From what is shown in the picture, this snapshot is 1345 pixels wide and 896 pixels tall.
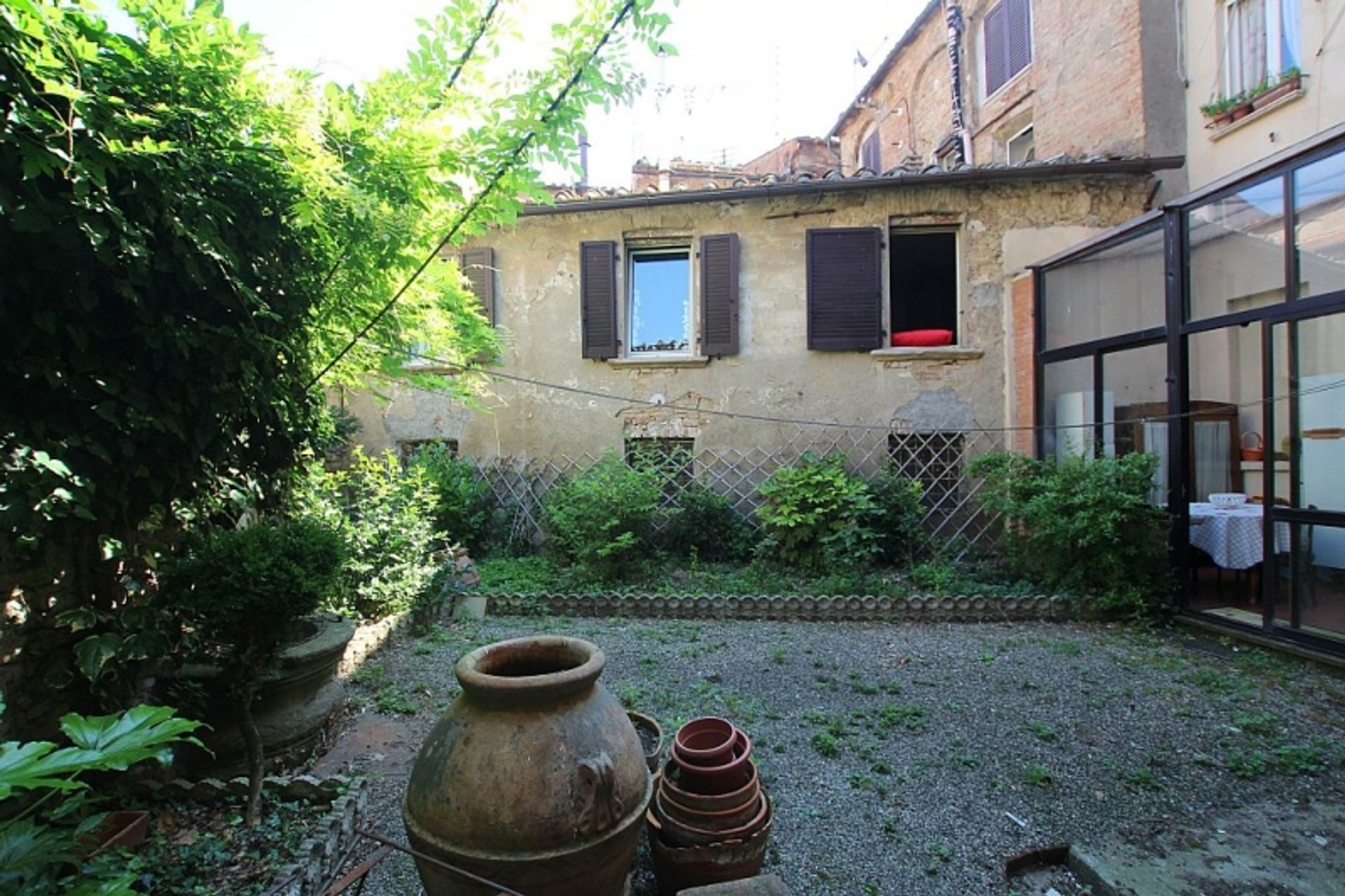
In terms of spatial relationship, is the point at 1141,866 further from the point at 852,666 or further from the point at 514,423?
the point at 514,423

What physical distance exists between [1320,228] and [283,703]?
6930mm

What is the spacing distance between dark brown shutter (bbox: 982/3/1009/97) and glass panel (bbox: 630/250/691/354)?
253 inches

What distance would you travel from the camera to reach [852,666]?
4352 millimetres

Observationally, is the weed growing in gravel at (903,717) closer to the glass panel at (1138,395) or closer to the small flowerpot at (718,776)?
the small flowerpot at (718,776)

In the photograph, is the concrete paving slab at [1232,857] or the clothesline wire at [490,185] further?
the clothesline wire at [490,185]

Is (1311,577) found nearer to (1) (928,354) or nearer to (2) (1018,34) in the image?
(1) (928,354)

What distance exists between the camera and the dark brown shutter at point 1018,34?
9508mm

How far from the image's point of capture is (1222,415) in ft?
19.8

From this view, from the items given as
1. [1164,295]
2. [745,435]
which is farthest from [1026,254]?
[745,435]

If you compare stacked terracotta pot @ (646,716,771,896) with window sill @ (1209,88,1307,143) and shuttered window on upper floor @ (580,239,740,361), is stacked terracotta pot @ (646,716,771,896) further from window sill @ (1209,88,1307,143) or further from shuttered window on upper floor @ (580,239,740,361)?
window sill @ (1209,88,1307,143)

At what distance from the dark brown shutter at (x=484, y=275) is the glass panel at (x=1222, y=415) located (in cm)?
734

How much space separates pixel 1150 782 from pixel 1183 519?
3.26 meters

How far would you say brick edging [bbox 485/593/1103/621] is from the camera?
543cm

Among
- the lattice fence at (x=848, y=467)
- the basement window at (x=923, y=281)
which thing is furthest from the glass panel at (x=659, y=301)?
the basement window at (x=923, y=281)
